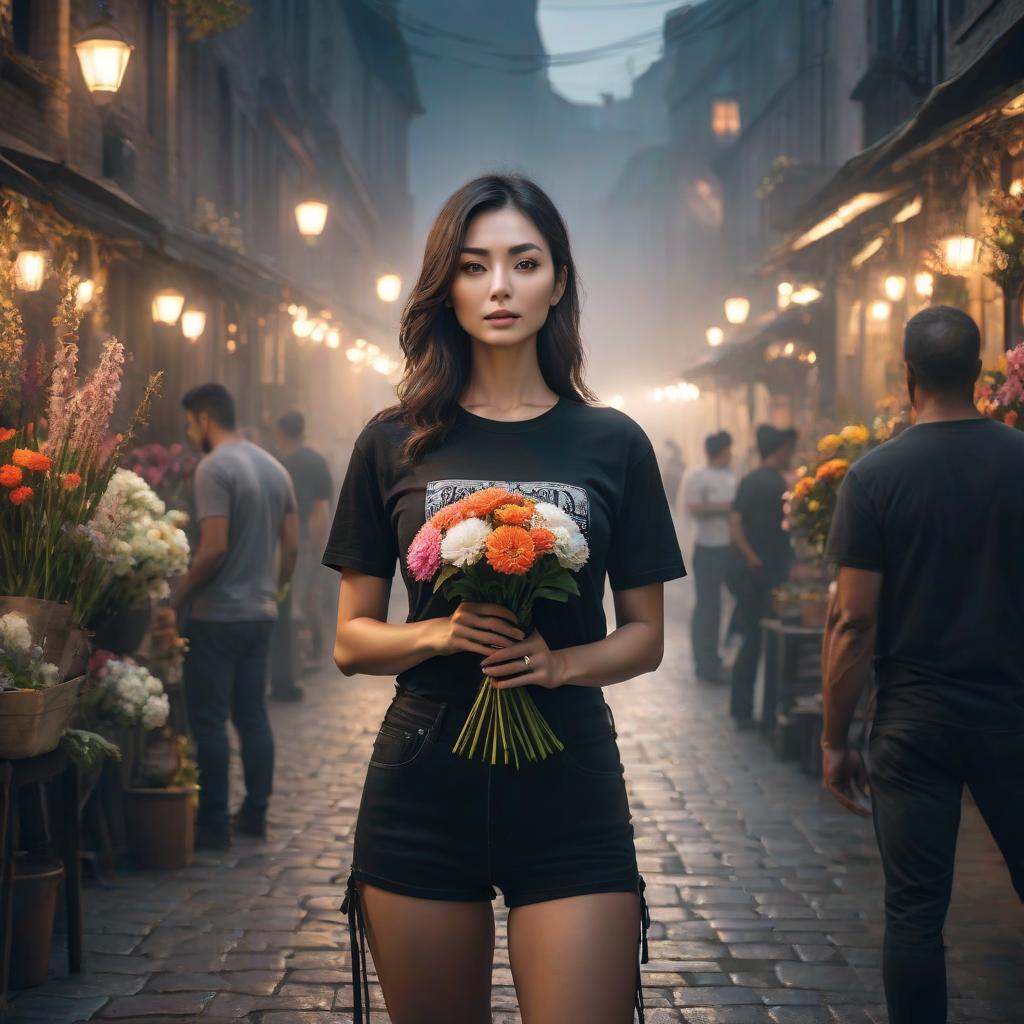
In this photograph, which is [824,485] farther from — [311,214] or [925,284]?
[311,214]

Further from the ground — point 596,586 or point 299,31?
point 299,31

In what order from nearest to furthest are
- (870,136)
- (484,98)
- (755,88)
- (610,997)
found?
1. (610,997)
2. (870,136)
3. (755,88)
4. (484,98)

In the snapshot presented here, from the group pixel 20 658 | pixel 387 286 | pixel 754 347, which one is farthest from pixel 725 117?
pixel 20 658

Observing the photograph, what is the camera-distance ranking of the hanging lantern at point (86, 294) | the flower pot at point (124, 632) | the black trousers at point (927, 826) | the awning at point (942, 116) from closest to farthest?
the black trousers at point (927, 826), the hanging lantern at point (86, 294), the flower pot at point (124, 632), the awning at point (942, 116)

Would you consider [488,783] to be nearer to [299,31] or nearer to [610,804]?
[610,804]

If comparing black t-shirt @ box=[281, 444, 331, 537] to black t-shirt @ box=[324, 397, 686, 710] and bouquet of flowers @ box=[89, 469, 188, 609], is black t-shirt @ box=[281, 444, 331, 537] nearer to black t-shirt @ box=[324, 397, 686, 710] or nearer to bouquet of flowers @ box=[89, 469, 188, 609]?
bouquet of flowers @ box=[89, 469, 188, 609]

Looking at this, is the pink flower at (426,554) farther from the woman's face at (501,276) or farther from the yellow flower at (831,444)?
the yellow flower at (831,444)

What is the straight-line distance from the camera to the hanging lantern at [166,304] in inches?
547

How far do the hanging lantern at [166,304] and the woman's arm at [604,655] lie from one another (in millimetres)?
11345

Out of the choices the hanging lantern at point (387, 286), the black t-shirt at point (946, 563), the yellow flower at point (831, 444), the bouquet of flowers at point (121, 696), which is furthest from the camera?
the hanging lantern at point (387, 286)

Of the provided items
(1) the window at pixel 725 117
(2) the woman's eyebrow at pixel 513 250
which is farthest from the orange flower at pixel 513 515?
(1) the window at pixel 725 117

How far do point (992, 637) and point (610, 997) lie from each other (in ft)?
5.72

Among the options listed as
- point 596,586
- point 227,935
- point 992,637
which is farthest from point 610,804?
point 227,935

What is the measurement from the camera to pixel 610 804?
9.83 ft
